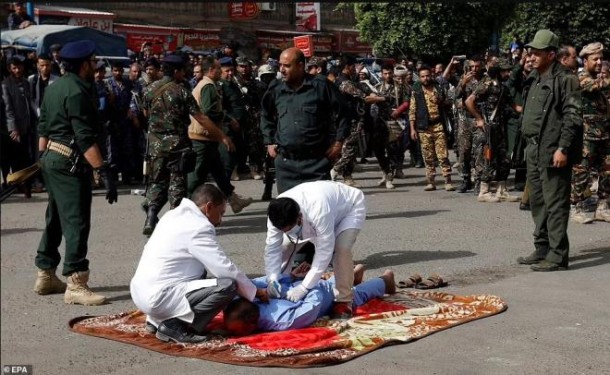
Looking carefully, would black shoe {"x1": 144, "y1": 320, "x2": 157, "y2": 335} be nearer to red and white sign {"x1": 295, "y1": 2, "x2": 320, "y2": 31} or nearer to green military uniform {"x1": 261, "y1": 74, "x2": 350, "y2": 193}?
green military uniform {"x1": 261, "y1": 74, "x2": 350, "y2": 193}

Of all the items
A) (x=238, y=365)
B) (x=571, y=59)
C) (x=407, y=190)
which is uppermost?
(x=571, y=59)

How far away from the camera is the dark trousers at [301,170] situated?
8.92m

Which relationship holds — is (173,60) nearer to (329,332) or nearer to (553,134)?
(553,134)

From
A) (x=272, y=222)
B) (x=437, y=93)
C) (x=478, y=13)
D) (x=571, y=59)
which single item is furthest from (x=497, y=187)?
(x=478, y=13)

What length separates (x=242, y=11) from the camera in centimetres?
3584

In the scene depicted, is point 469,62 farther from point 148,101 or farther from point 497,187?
point 148,101

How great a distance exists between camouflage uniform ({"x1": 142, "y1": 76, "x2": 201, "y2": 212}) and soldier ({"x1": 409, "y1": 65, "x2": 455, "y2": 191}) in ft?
15.9

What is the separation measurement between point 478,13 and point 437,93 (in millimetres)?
14035

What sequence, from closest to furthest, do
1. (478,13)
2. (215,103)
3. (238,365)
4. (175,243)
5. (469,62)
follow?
1. (238,365)
2. (175,243)
3. (215,103)
4. (469,62)
5. (478,13)

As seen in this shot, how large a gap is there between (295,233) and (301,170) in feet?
5.74

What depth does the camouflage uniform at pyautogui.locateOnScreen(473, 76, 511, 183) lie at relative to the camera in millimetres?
13688

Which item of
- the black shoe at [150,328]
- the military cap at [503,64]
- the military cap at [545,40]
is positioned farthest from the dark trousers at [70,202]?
the military cap at [503,64]

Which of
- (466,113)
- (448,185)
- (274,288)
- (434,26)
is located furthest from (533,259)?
(434,26)

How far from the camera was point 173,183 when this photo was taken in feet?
35.7
